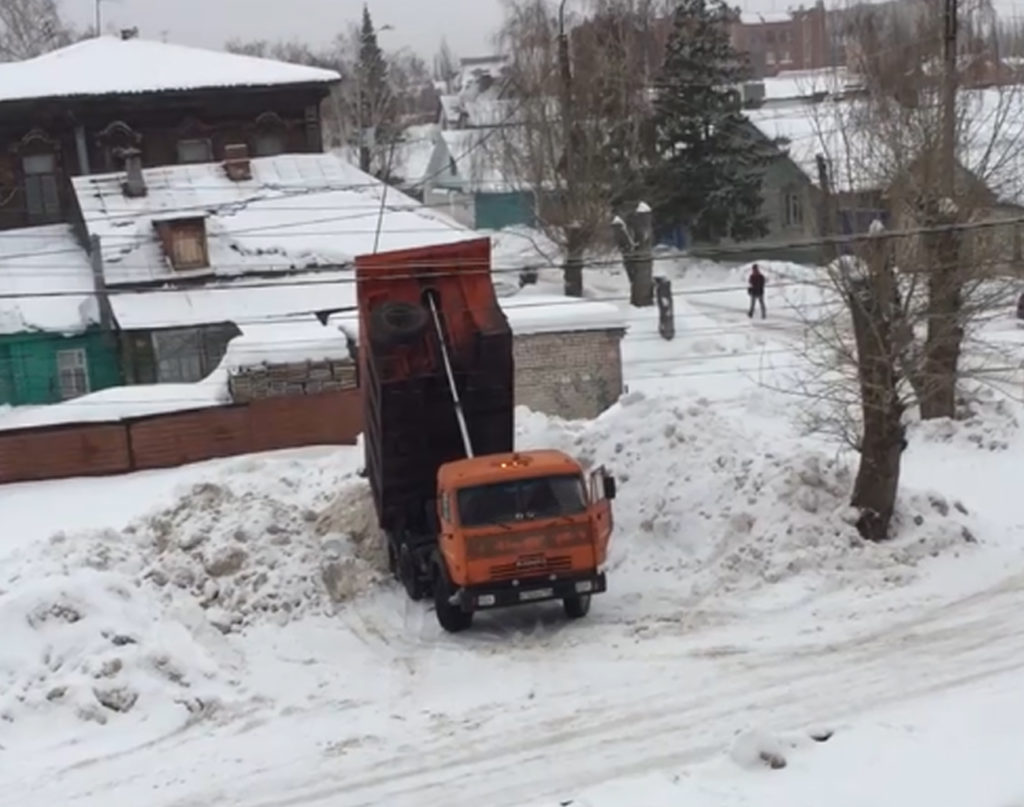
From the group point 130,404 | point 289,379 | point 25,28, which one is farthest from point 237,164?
point 25,28

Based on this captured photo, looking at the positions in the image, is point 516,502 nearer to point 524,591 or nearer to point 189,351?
point 524,591

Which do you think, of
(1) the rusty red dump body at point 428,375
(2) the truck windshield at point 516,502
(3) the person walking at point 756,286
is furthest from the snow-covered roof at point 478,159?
(2) the truck windshield at point 516,502

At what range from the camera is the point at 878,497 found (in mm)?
20719

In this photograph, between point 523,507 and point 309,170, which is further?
point 309,170

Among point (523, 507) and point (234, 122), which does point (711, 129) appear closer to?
point (234, 122)

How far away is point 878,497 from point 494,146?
4431 centimetres

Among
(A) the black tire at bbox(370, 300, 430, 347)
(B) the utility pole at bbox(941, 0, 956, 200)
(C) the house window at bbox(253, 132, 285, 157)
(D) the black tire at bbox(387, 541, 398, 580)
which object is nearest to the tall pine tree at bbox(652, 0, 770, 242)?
(C) the house window at bbox(253, 132, 285, 157)

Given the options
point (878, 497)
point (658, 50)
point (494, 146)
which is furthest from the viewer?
point (658, 50)

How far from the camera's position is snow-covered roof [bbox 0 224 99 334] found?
3703cm

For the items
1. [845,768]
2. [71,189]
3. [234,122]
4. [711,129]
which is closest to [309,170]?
[234,122]

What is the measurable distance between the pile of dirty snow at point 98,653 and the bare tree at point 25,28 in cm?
7155

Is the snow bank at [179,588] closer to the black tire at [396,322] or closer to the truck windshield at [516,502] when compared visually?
the truck windshield at [516,502]

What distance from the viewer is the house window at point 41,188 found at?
156 feet

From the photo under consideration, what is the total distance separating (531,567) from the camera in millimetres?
18125
